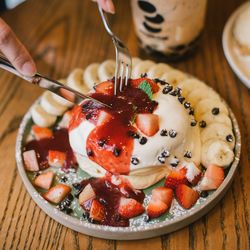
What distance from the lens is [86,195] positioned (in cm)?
168

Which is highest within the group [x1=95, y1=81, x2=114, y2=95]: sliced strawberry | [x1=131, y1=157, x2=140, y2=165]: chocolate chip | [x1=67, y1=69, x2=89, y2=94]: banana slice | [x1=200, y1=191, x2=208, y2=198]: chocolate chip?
[x1=95, y1=81, x2=114, y2=95]: sliced strawberry

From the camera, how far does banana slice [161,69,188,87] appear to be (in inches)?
79.7

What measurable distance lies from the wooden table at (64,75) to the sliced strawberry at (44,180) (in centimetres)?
8

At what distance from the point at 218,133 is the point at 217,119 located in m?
0.09

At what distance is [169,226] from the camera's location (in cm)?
157

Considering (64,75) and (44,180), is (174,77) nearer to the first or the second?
(64,75)

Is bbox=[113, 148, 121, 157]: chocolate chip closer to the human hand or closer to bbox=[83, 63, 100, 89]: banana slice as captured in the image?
bbox=[83, 63, 100, 89]: banana slice

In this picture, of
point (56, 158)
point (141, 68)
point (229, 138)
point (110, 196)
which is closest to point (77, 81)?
point (141, 68)

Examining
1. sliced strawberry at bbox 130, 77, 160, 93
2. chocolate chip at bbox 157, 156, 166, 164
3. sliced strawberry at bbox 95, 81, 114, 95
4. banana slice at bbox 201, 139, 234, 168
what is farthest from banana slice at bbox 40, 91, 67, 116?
banana slice at bbox 201, 139, 234, 168

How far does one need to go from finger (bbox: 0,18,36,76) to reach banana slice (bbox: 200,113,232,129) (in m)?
0.75

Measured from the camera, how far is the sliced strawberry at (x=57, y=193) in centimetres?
170

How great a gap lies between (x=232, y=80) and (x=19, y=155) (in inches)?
43.3

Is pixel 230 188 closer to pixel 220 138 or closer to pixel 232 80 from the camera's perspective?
pixel 220 138

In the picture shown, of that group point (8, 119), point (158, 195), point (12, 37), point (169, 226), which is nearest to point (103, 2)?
point (12, 37)
